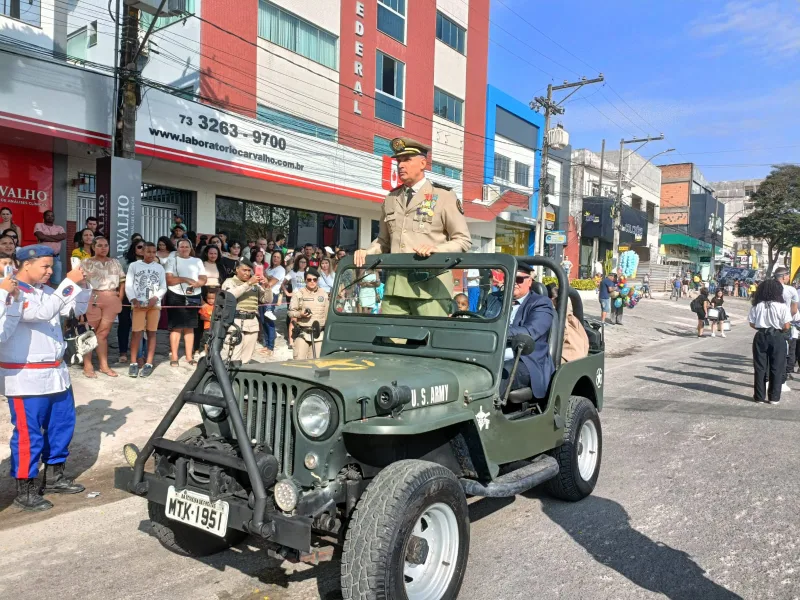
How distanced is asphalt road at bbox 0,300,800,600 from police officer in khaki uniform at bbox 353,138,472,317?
5.10ft

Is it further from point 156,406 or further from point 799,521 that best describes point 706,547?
point 156,406

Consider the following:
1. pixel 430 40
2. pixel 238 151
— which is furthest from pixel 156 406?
pixel 430 40

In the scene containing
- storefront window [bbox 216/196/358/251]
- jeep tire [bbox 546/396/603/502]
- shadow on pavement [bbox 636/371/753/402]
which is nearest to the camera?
jeep tire [bbox 546/396/603/502]

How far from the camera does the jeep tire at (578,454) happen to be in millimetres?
4285

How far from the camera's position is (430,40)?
2161 centimetres

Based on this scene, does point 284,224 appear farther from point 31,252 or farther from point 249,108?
point 31,252

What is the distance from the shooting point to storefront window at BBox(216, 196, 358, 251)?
51.2ft

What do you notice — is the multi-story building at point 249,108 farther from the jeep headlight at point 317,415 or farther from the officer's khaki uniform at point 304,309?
the jeep headlight at point 317,415

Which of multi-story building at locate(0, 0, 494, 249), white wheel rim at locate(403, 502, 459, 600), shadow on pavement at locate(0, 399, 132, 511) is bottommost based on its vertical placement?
shadow on pavement at locate(0, 399, 132, 511)

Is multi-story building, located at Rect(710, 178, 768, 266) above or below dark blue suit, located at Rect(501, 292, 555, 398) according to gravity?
above

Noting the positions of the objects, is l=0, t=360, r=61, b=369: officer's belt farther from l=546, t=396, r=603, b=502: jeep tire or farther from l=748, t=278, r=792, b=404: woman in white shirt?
l=748, t=278, r=792, b=404: woman in white shirt

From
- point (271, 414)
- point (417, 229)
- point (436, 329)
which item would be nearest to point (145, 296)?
point (417, 229)

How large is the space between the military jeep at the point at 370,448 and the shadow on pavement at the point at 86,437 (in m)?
2.42

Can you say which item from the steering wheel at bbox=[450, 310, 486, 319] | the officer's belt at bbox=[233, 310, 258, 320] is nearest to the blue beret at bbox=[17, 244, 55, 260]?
the officer's belt at bbox=[233, 310, 258, 320]
